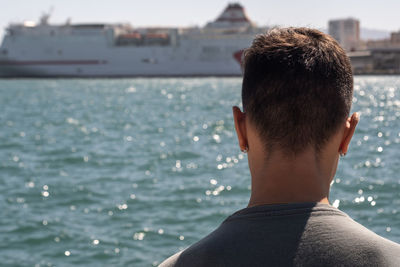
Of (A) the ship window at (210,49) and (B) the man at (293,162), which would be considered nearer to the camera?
(B) the man at (293,162)

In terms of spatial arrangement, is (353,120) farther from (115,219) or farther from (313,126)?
(115,219)

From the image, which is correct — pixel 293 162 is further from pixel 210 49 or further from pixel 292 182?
pixel 210 49

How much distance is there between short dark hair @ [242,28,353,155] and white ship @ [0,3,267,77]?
74430 millimetres

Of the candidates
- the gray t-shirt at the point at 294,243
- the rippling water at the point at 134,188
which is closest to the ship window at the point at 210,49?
the rippling water at the point at 134,188

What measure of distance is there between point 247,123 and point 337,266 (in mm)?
411

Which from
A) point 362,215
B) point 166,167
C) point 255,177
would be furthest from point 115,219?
point 255,177

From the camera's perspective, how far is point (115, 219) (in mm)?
9797

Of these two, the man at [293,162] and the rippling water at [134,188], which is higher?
the man at [293,162]

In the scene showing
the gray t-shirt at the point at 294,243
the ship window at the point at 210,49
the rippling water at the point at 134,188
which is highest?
the gray t-shirt at the point at 294,243

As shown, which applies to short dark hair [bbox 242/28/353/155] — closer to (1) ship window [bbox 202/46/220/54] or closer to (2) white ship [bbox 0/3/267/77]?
(2) white ship [bbox 0/3/267/77]

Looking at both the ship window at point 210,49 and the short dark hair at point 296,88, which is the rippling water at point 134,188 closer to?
the short dark hair at point 296,88

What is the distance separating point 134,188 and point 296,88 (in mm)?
11112

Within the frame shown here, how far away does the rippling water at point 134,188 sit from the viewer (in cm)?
862

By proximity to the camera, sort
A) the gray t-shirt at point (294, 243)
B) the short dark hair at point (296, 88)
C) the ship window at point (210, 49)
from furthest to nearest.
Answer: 1. the ship window at point (210, 49)
2. the short dark hair at point (296, 88)
3. the gray t-shirt at point (294, 243)
